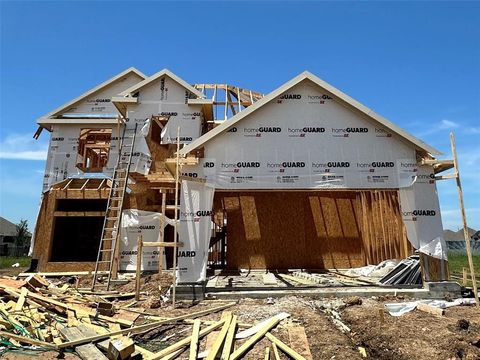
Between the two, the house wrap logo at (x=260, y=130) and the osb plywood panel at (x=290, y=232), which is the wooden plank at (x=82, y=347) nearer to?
the house wrap logo at (x=260, y=130)

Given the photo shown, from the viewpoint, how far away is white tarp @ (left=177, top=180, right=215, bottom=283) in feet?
28.4

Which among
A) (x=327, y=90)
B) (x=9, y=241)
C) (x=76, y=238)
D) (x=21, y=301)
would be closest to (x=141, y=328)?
(x=21, y=301)

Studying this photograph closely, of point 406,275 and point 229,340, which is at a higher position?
point 406,275

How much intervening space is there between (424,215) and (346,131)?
3117 mm

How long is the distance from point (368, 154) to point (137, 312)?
7260 mm

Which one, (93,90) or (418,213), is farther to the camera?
(93,90)

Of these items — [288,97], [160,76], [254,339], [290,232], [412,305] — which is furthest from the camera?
[160,76]

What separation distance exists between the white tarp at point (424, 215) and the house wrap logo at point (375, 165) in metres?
0.77

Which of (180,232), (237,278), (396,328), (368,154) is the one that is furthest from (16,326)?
(368,154)

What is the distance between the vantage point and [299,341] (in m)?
4.95

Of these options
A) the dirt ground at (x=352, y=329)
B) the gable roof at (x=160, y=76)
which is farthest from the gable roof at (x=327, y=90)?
the gable roof at (x=160, y=76)

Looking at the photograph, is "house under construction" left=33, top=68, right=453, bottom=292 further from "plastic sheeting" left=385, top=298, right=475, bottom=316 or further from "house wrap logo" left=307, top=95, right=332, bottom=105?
"plastic sheeting" left=385, top=298, right=475, bottom=316

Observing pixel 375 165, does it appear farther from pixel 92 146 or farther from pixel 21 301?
pixel 92 146

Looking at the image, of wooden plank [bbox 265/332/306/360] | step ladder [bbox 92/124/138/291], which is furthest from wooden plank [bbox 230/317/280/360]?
step ladder [bbox 92/124/138/291]
